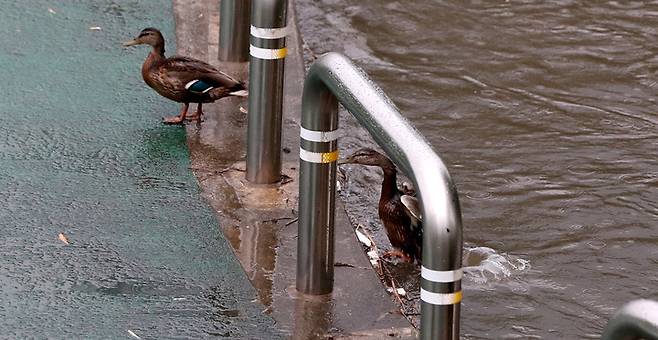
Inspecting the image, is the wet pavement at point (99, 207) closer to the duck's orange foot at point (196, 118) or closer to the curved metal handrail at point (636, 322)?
the duck's orange foot at point (196, 118)

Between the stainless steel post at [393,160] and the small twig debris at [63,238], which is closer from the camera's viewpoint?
the stainless steel post at [393,160]

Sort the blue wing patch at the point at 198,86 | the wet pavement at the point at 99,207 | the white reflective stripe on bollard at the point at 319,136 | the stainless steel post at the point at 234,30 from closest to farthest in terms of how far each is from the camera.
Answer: the white reflective stripe on bollard at the point at 319,136 < the wet pavement at the point at 99,207 < the blue wing patch at the point at 198,86 < the stainless steel post at the point at 234,30

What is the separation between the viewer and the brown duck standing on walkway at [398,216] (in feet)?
21.0

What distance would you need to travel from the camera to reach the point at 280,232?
20.0ft

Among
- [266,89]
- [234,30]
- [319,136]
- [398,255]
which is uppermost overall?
[319,136]

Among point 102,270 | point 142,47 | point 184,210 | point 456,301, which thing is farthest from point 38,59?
Answer: point 456,301

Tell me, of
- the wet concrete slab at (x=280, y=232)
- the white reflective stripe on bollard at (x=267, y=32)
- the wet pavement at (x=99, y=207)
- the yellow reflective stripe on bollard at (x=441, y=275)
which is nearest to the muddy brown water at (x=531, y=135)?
the wet concrete slab at (x=280, y=232)

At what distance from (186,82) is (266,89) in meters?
0.98

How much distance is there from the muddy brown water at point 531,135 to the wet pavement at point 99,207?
3.78 feet

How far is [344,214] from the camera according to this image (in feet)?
21.0

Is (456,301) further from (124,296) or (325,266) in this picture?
(124,296)

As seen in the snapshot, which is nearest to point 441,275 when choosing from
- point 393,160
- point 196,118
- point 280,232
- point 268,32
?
point 393,160

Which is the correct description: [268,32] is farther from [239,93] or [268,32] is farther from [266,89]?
[239,93]

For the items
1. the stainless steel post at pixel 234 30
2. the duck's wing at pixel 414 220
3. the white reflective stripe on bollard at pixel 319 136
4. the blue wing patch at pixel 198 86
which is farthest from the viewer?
the stainless steel post at pixel 234 30
